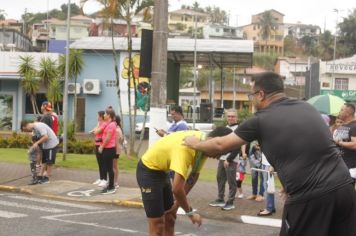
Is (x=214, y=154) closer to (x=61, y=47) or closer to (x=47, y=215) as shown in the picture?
(x=47, y=215)

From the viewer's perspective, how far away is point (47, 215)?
31.9 ft

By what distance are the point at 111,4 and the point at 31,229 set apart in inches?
436

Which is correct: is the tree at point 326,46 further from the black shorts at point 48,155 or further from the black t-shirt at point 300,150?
the black t-shirt at point 300,150

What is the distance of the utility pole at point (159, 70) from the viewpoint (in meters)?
11.4

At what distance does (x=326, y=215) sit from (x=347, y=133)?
509cm

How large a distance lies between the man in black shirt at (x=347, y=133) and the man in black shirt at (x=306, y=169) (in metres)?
4.81

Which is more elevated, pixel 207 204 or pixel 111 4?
pixel 111 4

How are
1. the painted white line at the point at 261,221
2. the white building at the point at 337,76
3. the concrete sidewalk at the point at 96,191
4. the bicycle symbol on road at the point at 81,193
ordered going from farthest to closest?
the white building at the point at 337,76, the bicycle symbol on road at the point at 81,193, the concrete sidewalk at the point at 96,191, the painted white line at the point at 261,221

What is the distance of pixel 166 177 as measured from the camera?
20.2 feet

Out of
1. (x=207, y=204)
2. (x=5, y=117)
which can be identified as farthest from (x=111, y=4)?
(x=5, y=117)

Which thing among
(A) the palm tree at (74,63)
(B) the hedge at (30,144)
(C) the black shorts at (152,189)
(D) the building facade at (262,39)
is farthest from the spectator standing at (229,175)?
(D) the building facade at (262,39)

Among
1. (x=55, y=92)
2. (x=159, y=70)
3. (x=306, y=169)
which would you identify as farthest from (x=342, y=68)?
(x=306, y=169)

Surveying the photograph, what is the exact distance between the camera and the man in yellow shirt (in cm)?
561

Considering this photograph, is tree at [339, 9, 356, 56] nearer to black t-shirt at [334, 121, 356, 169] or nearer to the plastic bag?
the plastic bag
